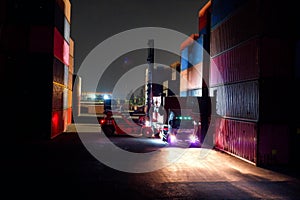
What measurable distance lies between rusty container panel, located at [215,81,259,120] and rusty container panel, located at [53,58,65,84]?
11.6m

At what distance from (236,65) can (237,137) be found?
13.1 ft

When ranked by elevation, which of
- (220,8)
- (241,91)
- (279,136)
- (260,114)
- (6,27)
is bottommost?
(279,136)

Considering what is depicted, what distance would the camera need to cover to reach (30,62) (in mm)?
20234

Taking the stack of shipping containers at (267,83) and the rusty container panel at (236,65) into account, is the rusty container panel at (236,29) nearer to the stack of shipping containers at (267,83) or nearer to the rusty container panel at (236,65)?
the stack of shipping containers at (267,83)

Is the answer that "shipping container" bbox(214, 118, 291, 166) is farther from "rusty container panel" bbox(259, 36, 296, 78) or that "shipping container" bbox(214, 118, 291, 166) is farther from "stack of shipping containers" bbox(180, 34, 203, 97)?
"stack of shipping containers" bbox(180, 34, 203, 97)

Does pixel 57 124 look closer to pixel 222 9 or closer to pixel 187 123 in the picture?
pixel 187 123

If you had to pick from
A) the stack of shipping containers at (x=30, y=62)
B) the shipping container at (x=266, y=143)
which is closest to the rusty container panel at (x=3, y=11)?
the stack of shipping containers at (x=30, y=62)

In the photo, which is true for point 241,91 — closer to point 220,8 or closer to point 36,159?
point 220,8

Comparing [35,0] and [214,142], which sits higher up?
[35,0]

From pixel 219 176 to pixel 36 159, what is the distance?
849cm

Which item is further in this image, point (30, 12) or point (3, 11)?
point (30, 12)

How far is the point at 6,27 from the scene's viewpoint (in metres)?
19.7

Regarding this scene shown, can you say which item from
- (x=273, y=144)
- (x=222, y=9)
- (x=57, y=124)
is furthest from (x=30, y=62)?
(x=273, y=144)

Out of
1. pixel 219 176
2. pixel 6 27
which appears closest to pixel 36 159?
pixel 219 176
